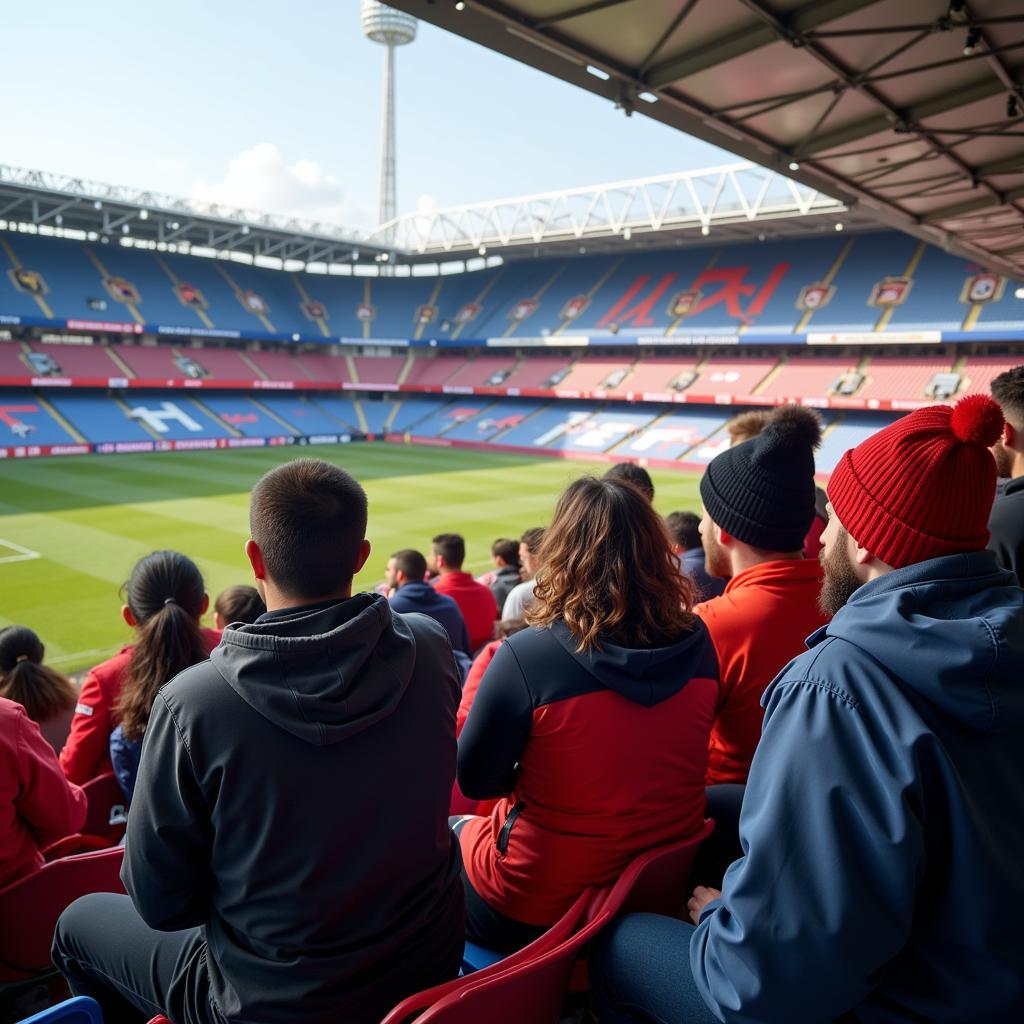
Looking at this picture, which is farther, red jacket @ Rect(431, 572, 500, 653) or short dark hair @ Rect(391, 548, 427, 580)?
red jacket @ Rect(431, 572, 500, 653)

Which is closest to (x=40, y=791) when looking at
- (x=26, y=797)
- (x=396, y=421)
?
(x=26, y=797)

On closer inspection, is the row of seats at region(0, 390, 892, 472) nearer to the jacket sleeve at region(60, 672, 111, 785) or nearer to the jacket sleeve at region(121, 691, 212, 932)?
the jacket sleeve at region(60, 672, 111, 785)

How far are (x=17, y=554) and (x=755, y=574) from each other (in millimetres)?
15156

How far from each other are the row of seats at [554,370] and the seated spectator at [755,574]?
30.3 m

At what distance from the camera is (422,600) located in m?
5.88

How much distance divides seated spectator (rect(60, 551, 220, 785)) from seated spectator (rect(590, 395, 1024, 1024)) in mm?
3015

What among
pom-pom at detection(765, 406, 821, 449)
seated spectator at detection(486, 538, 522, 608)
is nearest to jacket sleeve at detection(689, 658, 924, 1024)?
pom-pom at detection(765, 406, 821, 449)

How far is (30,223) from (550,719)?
41.1 m

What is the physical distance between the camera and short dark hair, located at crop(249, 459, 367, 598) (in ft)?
6.54

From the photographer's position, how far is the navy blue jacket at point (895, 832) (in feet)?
4.62

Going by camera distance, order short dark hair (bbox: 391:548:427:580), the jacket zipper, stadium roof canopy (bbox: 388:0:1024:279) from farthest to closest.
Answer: short dark hair (bbox: 391:548:427:580) → stadium roof canopy (bbox: 388:0:1024:279) → the jacket zipper

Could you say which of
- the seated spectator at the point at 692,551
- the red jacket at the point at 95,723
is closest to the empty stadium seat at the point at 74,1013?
the red jacket at the point at 95,723

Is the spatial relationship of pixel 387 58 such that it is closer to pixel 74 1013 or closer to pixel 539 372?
pixel 539 372

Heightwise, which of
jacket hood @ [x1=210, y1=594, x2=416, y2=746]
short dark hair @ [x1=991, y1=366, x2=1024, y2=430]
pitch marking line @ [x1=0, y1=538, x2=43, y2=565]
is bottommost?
pitch marking line @ [x1=0, y1=538, x2=43, y2=565]
